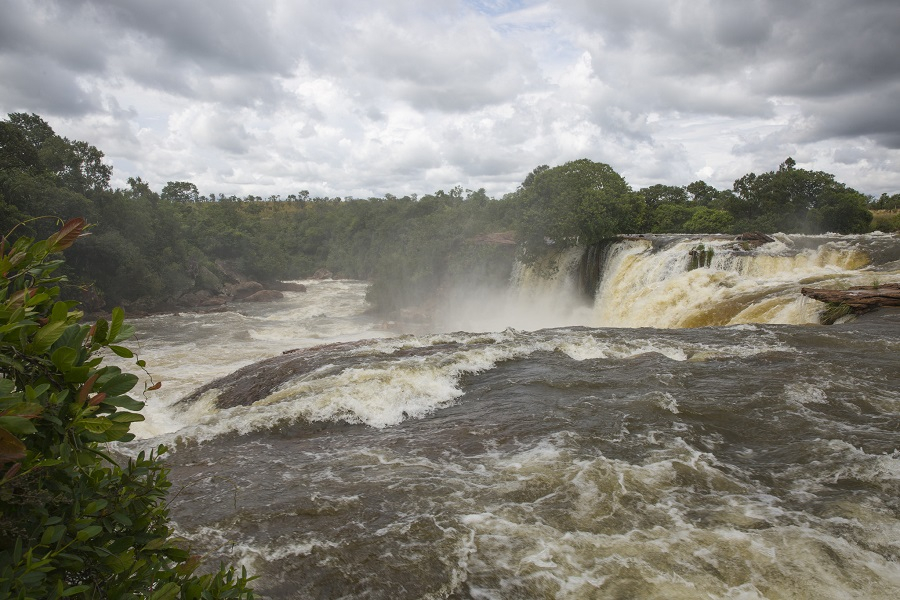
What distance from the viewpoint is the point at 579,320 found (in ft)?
76.8

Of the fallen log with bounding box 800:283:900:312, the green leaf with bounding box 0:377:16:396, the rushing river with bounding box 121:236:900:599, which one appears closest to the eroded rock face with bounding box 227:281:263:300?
the rushing river with bounding box 121:236:900:599

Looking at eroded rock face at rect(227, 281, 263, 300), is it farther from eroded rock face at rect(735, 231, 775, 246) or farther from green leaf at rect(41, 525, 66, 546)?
green leaf at rect(41, 525, 66, 546)

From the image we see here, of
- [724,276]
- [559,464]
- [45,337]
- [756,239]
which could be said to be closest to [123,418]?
[45,337]

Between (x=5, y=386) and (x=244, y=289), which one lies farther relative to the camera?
Result: (x=244, y=289)

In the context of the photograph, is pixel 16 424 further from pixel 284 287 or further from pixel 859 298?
pixel 284 287

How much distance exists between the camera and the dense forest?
25219mm

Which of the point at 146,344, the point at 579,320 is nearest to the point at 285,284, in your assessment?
the point at 146,344

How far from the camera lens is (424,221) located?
39625mm

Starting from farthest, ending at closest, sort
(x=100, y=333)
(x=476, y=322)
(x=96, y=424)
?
(x=476, y=322) < (x=100, y=333) < (x=96, y=424)

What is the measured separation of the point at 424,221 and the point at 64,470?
3849cm

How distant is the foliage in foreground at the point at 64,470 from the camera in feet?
4.91

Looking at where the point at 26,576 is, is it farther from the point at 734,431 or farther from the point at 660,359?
the point at 660,359

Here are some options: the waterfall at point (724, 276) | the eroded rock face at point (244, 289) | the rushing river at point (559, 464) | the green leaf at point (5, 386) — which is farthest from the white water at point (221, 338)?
the waterfall at point (724, 276)

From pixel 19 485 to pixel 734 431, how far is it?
709 cm
